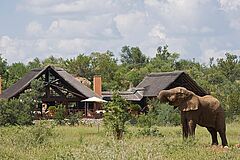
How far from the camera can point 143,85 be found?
51312 millimetres

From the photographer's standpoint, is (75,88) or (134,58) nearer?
(75,88)

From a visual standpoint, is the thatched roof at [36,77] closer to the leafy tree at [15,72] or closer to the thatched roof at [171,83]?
the thatched roof at [171,83]

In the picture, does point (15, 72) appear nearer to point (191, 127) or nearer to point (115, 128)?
point (115, 128)

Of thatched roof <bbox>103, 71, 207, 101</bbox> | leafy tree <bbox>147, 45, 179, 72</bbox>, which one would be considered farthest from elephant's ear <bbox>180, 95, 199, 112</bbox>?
leafy tree <bbox>147, 45, 179, 72</bbox>

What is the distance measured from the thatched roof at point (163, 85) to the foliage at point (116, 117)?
846 inches

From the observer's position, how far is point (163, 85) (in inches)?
1893

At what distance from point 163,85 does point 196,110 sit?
2710 centimetres

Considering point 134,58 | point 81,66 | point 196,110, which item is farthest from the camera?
point 134,58

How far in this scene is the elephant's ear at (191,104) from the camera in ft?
68.9

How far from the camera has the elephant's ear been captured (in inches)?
827

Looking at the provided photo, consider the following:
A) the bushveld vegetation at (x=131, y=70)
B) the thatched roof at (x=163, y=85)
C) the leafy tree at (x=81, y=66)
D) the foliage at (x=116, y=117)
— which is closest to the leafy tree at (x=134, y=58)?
the bushveld vegetation at (x=131, y=70)

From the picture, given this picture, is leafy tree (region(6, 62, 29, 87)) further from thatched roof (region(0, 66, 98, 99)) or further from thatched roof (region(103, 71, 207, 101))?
thatched roof (region(103, 71, 207, 101))

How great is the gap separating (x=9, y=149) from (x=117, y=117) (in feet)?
23.9

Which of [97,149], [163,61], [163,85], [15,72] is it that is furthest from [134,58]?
[97,149]
